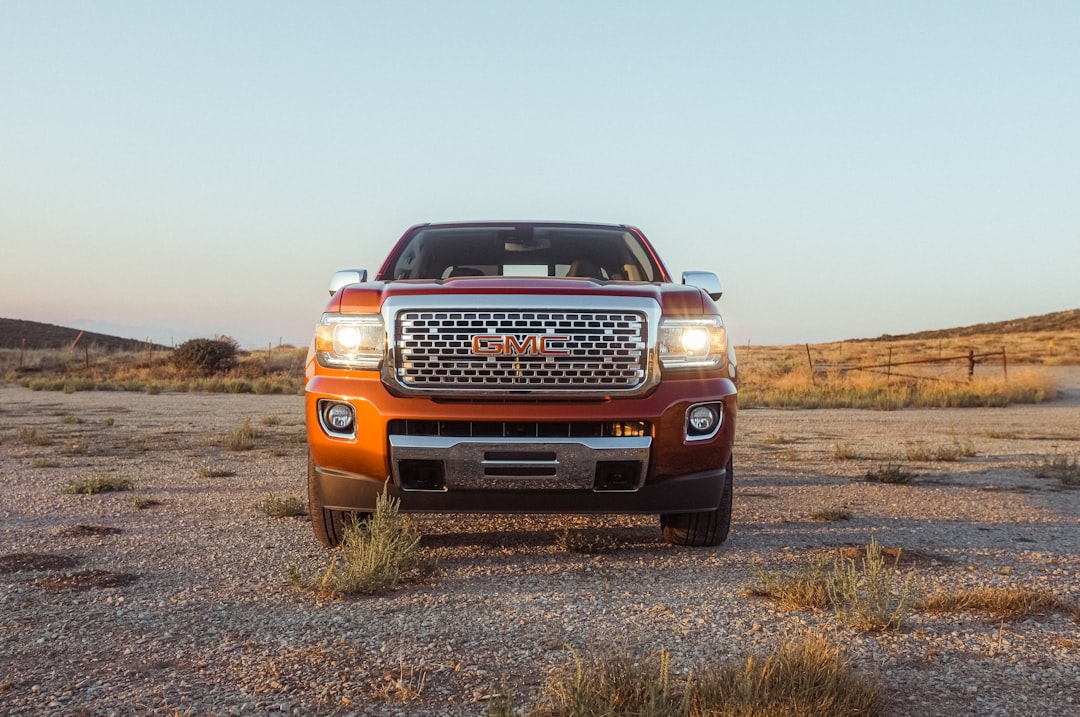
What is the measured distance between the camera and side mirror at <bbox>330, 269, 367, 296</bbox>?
5567 millimetres

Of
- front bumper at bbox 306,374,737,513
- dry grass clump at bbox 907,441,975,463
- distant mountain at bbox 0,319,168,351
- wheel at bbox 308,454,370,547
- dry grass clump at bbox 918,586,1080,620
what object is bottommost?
dry grass clump at bbox 907,441,975,463

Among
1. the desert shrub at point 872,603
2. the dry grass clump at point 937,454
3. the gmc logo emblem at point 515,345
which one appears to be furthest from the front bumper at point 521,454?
the dry grass clump at point 937,454

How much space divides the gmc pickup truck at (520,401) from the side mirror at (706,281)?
3.48 ft

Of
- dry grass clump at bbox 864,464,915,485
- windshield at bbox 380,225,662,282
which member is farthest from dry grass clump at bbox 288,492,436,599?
dry grass clump at bbox 864,464,915,485

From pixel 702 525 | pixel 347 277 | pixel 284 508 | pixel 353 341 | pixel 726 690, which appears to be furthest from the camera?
pixel 284 508

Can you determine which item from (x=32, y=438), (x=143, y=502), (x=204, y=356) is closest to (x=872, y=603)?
(x=143, y=502)

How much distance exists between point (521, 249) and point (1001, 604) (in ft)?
12.8

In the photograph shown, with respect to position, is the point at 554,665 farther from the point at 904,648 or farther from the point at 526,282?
the point at 526,282

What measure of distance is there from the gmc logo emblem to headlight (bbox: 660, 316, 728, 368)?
1.70 feet

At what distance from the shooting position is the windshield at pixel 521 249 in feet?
21.1

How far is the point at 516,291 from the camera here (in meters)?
4.40

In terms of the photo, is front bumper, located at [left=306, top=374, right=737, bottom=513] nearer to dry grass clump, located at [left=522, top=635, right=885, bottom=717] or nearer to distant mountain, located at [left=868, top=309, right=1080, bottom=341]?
dry grass clump, located at [left=522, top=635, right=885, bottom=717]

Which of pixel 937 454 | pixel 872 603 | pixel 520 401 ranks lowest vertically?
pixel 937 454

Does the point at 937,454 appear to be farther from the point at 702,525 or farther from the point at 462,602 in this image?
the point at 462,602
